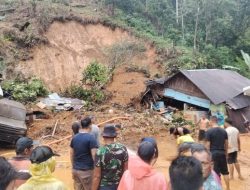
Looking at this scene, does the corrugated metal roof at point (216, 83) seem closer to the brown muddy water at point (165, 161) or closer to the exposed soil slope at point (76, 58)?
the brown muddy water at point (165, 161)

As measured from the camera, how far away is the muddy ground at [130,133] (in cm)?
1162

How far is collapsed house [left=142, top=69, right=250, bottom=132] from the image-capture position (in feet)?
54.9

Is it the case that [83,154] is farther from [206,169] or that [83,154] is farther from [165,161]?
[165,161]

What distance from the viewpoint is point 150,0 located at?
36375 mm

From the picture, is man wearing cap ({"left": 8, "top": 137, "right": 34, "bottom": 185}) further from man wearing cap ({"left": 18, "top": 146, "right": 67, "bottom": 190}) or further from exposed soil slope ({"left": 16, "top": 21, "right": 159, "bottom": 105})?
exposed soil slope ({"left": 16, "top": 21, "right": 159, "bottom": 105})

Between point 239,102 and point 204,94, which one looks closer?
point 204,94

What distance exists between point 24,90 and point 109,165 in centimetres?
1242

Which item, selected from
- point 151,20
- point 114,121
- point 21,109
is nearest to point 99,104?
point 114,121

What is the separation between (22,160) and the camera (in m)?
4.45

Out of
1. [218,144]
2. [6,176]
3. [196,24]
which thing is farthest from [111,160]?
[196,24]

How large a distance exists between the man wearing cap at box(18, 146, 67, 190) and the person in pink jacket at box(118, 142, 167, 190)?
691 millimetres

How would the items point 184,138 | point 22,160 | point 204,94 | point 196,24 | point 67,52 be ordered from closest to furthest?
point 22,160
point 184,138
point 204,94
point 67,52
point 196,24

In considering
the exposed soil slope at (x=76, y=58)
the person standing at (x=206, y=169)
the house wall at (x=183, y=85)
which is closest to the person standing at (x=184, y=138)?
the person standing at (x=206, y=169)

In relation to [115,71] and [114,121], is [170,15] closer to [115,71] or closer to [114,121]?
[115,71]
